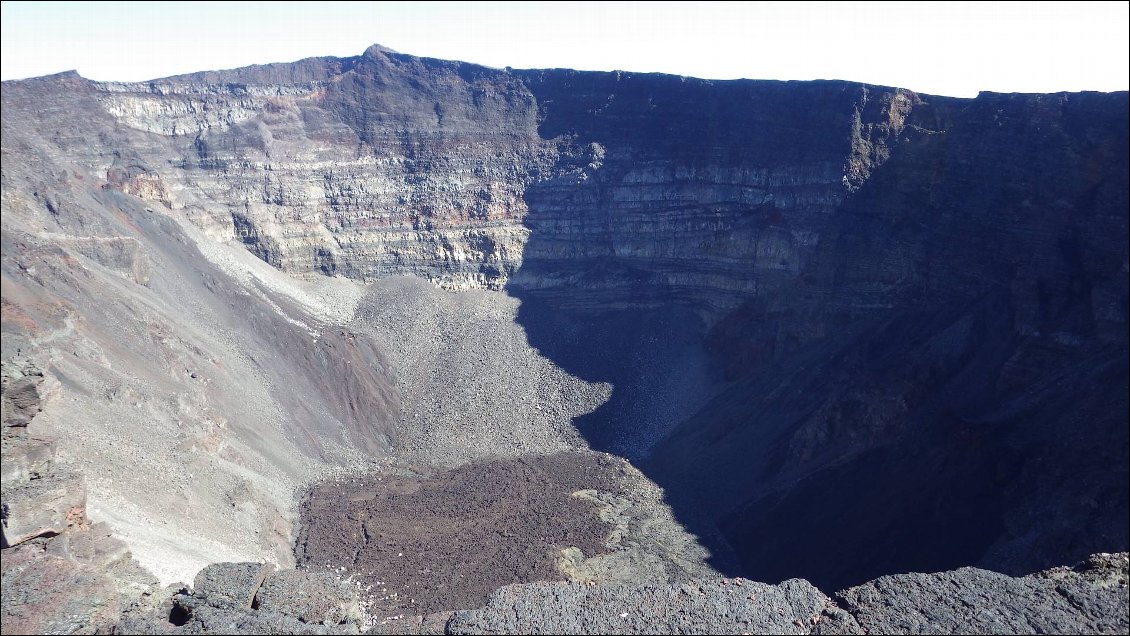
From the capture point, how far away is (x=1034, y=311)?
32.3 meters

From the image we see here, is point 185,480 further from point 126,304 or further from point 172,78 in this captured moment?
point 172,78

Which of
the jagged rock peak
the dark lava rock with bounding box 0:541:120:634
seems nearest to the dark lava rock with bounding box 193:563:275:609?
the dark lava rock with bounding box 0:541:120:634

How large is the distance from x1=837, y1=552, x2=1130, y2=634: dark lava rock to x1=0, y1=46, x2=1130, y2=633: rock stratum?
0.34 ft

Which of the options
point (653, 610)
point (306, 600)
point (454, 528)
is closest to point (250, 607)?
point (306, 600)

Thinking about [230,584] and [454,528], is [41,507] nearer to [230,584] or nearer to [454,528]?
[230,584]

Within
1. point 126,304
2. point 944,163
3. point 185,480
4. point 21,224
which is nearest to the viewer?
point 185,480

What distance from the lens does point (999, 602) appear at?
21406mm

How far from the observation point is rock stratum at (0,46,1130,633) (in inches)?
934

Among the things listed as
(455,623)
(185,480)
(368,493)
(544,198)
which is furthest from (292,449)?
(544,198)

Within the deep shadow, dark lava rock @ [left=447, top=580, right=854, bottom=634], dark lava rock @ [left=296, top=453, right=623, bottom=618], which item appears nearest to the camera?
dark lava rock @ [left=447, top=580, right=854, bottom=634]

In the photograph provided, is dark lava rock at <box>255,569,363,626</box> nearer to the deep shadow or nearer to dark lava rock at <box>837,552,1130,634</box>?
dark lava rock at <box>837,552,1130,634</box>

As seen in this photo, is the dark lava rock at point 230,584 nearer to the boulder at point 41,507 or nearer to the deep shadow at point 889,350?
the boulder at point 41,507

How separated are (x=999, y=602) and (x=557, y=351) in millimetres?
32904

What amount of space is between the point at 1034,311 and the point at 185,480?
30.4 m
